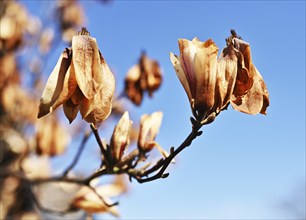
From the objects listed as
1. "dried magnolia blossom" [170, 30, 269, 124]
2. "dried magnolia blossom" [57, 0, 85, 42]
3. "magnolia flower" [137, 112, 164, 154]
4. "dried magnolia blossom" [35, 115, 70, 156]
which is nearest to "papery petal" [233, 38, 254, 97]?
"dried magnolia blossom" [170, 30, 269, 124]

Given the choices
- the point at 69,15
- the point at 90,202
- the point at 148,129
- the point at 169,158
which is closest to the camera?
the point at 169,158

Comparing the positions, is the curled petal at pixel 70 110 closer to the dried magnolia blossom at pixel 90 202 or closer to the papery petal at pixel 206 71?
the papery petal at pixel 206 71

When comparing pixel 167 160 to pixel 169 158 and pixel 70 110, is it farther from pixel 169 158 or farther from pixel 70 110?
pixel 70 110

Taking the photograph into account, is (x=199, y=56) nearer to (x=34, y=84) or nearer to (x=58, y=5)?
(x=34, y=84)

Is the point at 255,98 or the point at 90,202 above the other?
the point at 255,98

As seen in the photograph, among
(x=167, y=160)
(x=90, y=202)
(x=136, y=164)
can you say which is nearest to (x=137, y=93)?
(x=90, y=202)

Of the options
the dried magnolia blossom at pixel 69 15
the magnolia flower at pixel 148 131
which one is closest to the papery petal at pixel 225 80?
the magnolia flower at pixel 148 131
